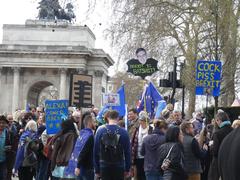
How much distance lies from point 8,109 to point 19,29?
24.4ft

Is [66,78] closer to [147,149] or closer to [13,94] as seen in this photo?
[13,94]

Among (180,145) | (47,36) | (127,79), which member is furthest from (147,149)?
(127,79)

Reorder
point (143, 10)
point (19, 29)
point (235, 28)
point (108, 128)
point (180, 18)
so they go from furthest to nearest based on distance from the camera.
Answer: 1. point (19, 29)
2. point (180, 18)
3. point (143, 10)
4. point (235, 28)
5. point (108, 128)

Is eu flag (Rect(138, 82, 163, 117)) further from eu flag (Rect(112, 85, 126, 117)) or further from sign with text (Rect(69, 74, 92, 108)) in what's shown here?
sign with text (Rect(69, 74, 92, 108))

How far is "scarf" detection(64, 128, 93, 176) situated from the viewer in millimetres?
8961

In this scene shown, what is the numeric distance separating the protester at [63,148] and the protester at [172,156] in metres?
1.58

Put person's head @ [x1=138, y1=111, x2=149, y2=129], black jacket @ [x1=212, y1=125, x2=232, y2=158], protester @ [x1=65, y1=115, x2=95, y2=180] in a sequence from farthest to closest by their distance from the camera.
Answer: person's head @ [x1=138, y1=111, x2=149, y2=129] → black jacket @ [x1=212, y1=125, x2=232, y2=158] → protester @ [x1=65, y1=115, x2=95, y2=180]

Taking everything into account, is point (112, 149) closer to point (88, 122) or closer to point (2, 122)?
point (88, 122)

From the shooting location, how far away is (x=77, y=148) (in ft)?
29.5

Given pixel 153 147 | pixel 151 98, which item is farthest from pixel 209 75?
pixel 153 147

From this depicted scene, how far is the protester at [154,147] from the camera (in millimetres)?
9602

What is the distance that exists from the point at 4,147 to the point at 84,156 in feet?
11.2

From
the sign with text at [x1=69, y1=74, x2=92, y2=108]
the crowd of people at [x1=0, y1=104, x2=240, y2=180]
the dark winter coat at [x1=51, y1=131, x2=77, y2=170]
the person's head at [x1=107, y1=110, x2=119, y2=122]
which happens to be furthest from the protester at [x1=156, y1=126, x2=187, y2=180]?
the sign with text at [x1=69, y1=74, x2=92, y2=108]

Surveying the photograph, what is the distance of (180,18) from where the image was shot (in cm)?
2731
